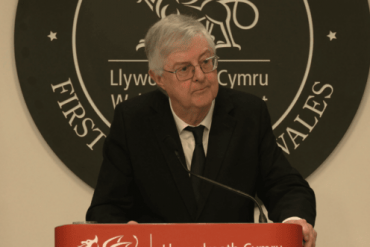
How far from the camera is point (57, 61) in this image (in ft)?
8.72

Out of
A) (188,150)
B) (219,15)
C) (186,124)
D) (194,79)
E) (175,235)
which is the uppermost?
(219,15)

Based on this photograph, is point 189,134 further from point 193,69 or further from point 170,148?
point 193,69

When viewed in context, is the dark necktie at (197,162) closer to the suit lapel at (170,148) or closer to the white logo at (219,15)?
the suit lapel at (170,148)

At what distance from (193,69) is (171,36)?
157mm

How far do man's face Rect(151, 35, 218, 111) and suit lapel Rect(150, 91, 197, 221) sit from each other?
0.40ft

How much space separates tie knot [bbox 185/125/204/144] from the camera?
6.30 feet

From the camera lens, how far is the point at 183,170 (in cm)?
184

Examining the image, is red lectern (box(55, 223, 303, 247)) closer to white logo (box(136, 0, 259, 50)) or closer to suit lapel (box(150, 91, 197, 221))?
suit lapel (box(150, 91, 197, 221))

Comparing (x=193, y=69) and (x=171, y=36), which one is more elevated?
(x=171, y=36)

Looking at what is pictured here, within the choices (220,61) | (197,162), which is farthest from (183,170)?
(220,61)

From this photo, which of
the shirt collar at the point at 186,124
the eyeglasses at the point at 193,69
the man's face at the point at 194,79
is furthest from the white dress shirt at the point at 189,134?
the eyeglasses at the point at 193,69

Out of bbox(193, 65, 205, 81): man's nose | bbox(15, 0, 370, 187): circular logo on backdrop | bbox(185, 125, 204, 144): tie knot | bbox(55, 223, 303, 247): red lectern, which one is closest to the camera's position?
bbox(55, 223, 303, 247): red lectern

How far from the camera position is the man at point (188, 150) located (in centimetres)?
181

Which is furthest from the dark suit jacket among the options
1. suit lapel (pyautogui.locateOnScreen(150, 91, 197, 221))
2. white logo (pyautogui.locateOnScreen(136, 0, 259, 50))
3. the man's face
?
white logo (pyautogui.locateOnScreen(136, 0, 259, 50))
